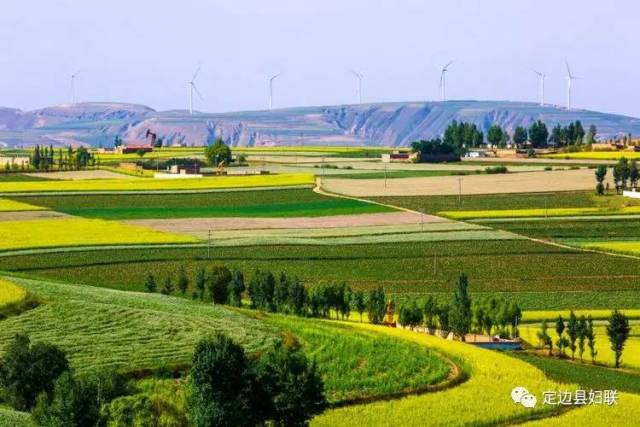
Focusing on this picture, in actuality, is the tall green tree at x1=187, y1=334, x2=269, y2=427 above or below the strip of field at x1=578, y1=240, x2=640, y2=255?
above

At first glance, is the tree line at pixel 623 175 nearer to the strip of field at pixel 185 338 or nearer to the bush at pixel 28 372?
the strip of field at pixel 185 338

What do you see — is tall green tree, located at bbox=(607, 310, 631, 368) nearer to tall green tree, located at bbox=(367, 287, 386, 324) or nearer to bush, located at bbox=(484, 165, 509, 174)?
tall green tree, located at bbox=(367, 287, 386, 324)

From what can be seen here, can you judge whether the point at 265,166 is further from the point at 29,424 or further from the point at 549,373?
the point at 29,424

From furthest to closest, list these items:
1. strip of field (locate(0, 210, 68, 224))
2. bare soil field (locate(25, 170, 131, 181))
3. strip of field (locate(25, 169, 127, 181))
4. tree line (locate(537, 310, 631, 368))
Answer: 1. bare soil field (locate(25, 170, 131, 181))
2. strip of field (locate(25, 169, 127, 181))
3. strip of field (locate(0, 210, 68, 224))
4. tree line (locate(537, 310, 631, 368))

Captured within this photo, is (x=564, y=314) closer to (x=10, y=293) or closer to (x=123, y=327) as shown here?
(x=123, y=327)

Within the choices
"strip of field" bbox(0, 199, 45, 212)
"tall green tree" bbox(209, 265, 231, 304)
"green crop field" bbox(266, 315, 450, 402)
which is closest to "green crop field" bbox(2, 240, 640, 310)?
"tall green tree" bbox(209, 265, 231, 304)

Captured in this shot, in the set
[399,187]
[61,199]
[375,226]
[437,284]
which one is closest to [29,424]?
[437,284]

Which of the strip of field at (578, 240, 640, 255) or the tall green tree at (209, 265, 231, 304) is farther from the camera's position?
the strip of field at (578, 240, 640, 255)

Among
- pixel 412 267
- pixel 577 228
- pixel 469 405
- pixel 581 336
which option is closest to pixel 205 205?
pixel 577 228
